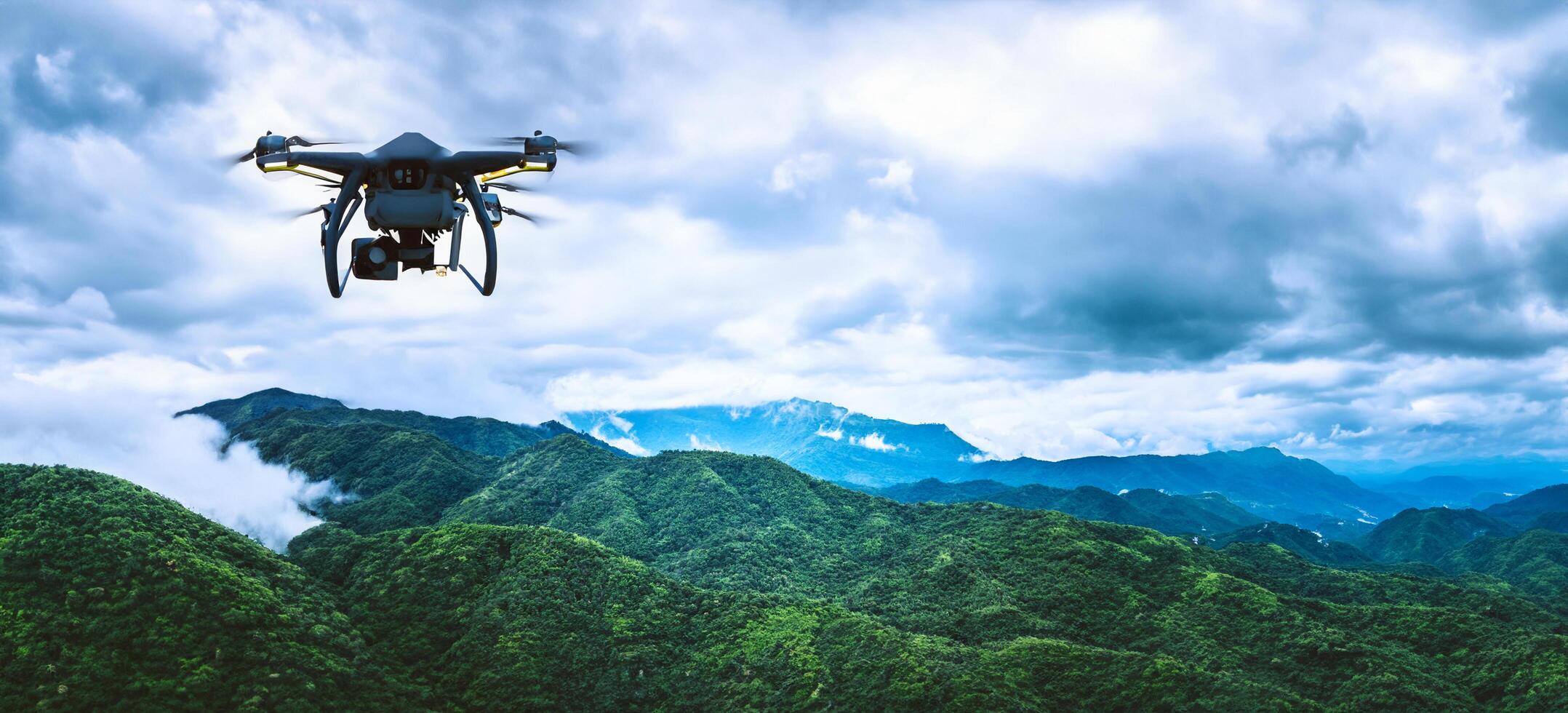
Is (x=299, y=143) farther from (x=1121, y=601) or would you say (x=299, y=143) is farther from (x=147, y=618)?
(x=1121, y=601)

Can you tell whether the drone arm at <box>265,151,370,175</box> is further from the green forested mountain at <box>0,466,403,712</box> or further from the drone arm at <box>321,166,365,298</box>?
the green forested mountain at <box>0,466,403,712</box>

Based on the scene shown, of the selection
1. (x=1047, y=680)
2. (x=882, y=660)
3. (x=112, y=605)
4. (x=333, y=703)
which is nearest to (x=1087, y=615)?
(x=1047, y=680)

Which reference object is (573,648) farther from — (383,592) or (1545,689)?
(1545,689)

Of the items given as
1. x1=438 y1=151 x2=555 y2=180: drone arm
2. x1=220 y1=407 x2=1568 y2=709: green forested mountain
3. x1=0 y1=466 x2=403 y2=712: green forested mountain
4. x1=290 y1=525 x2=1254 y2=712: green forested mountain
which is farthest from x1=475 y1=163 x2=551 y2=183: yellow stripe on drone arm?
x1=220 y1=407 x2=1568 y2=709: green forested mountain

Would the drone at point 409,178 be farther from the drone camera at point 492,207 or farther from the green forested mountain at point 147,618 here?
the green forested mountain at point 147,618

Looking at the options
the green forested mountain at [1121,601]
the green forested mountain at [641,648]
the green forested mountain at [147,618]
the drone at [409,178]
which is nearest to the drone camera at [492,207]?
the drone at [409,178]

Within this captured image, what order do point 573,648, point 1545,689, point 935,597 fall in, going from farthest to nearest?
point 935,597, point 573,648, point 1545,689
